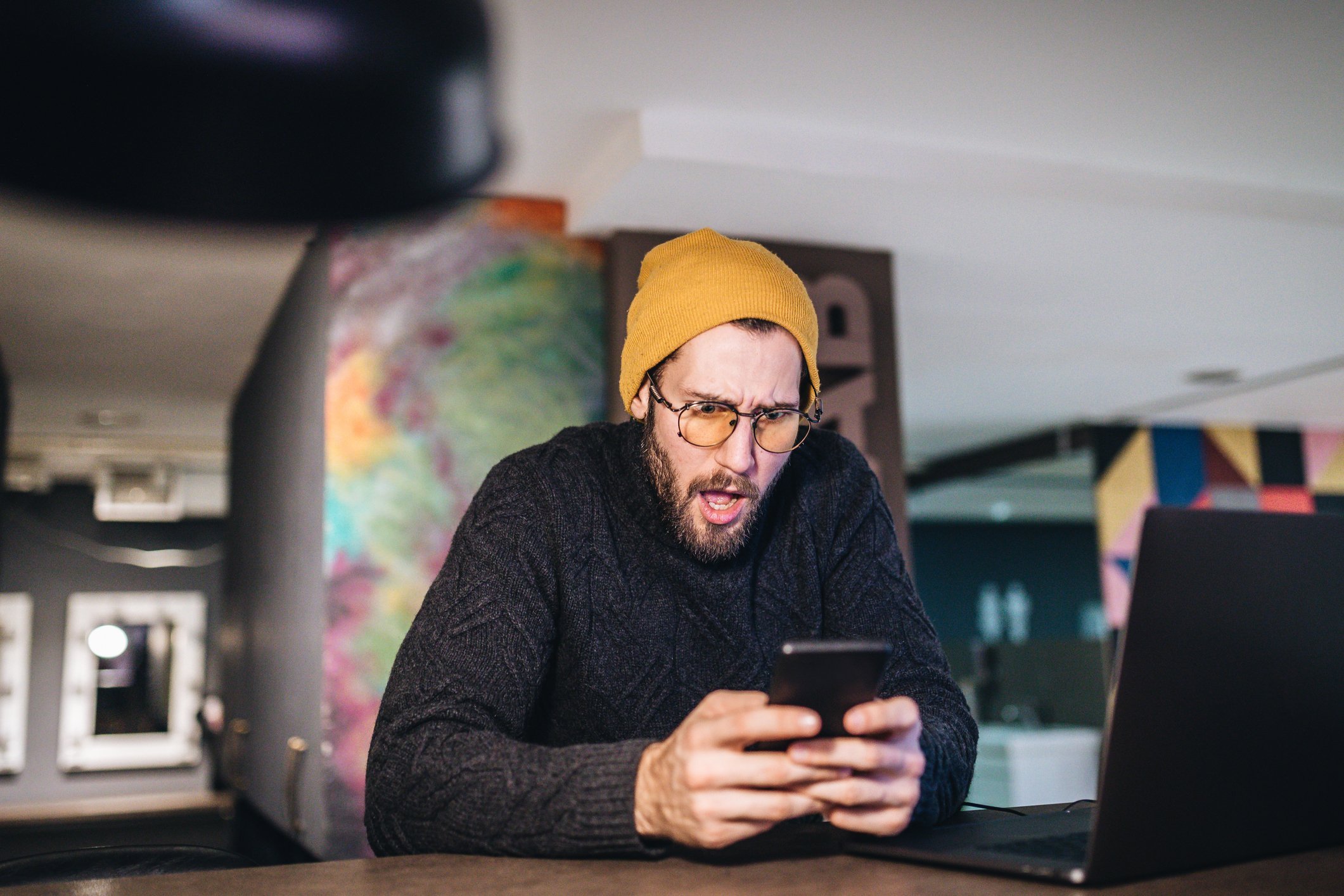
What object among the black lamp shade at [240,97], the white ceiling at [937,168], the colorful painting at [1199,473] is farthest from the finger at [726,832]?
the colorful painting at [1199,473]

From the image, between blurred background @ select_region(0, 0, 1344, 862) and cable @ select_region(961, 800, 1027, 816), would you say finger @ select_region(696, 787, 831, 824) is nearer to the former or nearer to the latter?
cable @ select_region(961, 800, 1027, 816)

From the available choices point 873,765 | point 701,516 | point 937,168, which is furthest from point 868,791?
point 937,168

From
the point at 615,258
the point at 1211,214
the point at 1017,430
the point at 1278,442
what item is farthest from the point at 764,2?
the point at 1278,442

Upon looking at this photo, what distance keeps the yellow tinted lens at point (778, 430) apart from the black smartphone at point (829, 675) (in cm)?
55

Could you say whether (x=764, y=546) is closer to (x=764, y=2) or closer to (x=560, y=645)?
(x=560, y=645)

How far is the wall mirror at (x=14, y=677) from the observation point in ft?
25.0

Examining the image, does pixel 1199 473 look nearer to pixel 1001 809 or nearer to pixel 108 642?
pixel 1001 809

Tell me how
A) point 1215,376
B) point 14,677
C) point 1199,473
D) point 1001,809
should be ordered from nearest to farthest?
point 1001,809
point 1215,376
point 1199,473
point 14,677

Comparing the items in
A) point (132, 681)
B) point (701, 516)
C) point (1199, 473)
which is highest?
point (1199, 473)

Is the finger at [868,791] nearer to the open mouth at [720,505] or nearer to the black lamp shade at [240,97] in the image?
the open mouth at [720,505]

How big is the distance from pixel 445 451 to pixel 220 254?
1227 millimetres

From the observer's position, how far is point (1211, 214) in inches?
143

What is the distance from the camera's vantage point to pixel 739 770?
894 millimetres

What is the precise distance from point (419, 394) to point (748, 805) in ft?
8.51
